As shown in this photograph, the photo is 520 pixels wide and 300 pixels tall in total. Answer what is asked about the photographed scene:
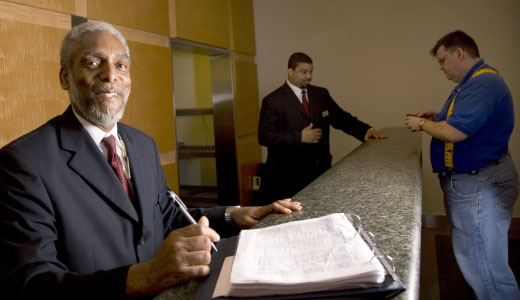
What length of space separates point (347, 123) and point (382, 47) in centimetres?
139

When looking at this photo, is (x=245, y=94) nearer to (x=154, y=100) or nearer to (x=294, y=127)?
(x=294, y=127)

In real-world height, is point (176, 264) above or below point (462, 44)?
below

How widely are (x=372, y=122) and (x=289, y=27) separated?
1.61 meters

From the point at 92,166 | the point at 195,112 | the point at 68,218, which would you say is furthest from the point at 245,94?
the point at 68,218

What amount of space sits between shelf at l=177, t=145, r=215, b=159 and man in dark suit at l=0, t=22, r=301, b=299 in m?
2.62

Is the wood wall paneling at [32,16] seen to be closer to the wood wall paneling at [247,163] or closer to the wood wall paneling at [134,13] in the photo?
the wood wall paneling at [134,13]

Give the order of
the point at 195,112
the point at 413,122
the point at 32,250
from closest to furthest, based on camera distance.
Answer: the point at 32,250 → the point at 413,122 → the point at 195,112

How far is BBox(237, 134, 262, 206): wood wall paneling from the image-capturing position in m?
4.20

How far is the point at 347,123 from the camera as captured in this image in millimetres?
3598

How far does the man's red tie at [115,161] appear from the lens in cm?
124

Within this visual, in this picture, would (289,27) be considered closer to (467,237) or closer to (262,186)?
(262,186)

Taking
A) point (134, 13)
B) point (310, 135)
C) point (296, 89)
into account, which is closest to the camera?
point (134, 13)

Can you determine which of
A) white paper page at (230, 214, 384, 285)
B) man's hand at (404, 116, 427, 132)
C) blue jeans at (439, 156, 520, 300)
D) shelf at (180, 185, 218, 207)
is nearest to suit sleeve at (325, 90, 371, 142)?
man's hand at (404, 116, 427, 132)

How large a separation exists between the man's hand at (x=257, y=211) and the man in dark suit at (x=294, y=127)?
2.13 metres
